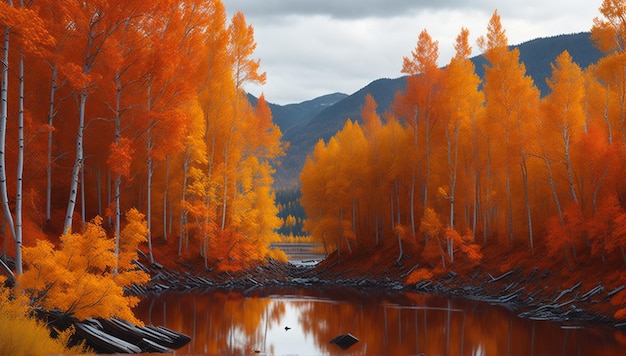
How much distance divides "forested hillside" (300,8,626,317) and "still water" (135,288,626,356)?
4645 millimetres

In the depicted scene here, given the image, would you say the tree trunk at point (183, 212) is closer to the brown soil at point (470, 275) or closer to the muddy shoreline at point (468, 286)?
the brown soil at point (470, 275)

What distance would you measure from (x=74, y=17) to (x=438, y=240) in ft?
92.2

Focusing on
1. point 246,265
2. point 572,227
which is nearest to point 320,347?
point 572,227

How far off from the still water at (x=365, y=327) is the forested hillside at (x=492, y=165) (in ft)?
15.2

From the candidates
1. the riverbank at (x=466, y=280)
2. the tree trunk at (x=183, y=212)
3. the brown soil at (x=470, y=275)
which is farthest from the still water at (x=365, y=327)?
the tree trunk at (x=183, y=212)

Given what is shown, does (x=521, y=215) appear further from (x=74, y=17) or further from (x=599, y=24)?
(x=74, y=17)

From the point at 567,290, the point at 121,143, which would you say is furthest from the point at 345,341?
the point at 567,290

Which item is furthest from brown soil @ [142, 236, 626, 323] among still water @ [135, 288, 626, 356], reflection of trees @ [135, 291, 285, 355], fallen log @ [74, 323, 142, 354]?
fallen log @ [74, 323, 142, 354]

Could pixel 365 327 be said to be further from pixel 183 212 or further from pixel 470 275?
pixel 183 212

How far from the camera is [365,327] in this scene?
78.3 ft

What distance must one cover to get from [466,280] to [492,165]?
945 centimetres

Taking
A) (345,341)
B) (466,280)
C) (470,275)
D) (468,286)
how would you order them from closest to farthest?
(345,341), (468,286), (466,280), (470,275)

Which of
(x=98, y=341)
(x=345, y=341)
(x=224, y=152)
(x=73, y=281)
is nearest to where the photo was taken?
(x=98, y=341)

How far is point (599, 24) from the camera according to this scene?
29766mm
